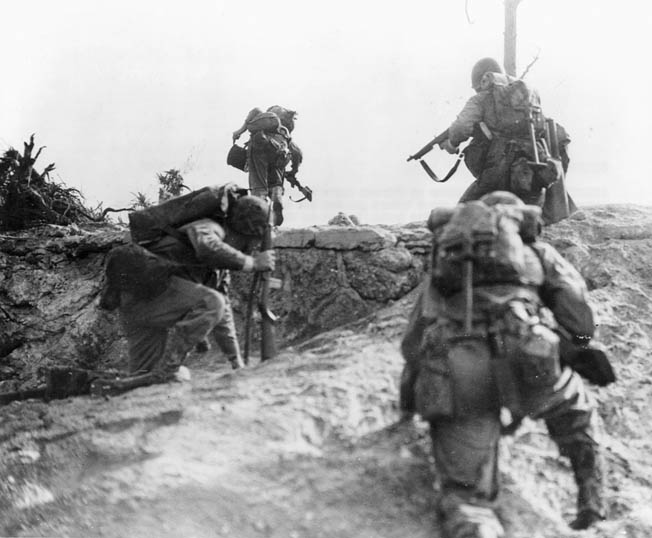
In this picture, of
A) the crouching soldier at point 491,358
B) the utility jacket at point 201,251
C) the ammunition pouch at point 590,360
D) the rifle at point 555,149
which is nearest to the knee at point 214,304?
the utility jacket at point 201,251

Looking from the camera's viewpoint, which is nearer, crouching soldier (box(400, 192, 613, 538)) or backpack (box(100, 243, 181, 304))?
crouching soldier (box(400, 192, 613, 538))

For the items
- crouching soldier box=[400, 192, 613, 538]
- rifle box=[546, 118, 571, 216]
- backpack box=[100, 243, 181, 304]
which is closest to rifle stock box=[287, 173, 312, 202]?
rifle box=[546, 118, 571, 216]

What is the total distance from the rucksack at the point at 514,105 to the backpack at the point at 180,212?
2.92 m

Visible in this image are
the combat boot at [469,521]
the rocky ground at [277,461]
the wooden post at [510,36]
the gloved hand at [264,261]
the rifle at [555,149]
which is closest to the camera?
the combat boot at [469,521]

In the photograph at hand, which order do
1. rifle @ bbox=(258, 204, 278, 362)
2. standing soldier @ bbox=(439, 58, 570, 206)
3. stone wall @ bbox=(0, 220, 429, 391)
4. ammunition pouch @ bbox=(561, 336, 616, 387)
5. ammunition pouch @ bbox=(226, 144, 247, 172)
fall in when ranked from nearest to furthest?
ammunition pouch @ bbox=(561, 336, 616, 387), rifle @ bbox=(258, 204, 278, 362), standing soldier @ bbox=(439, 58, 570, 206), stone wall @ bbox=(0, 220, 429, 391), ammunition pouch @ bbox=(226, 144, 247, 172)

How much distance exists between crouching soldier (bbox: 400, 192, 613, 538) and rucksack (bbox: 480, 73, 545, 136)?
3614 millimetres

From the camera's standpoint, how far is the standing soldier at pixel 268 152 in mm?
9594

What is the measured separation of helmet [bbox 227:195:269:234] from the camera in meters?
6.02

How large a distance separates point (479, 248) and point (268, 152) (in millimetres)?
5893

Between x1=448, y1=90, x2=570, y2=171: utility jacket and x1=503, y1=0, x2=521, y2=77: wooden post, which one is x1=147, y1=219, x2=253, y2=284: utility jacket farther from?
x1=503, y1=0, x2=521, y2=77: wooden post

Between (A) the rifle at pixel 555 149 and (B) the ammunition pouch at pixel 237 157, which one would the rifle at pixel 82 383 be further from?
(B) the ammunition pouch at pixel 237 157

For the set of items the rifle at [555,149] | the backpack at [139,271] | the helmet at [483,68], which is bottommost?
the backpack at [139,271]

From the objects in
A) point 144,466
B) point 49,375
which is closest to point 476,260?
point 144,466

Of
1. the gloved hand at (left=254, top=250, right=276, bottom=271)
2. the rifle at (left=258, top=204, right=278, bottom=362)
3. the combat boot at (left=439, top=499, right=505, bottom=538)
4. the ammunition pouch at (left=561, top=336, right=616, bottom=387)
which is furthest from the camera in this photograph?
the rifle at (left=258, top=204, right=278, bottom=362)
